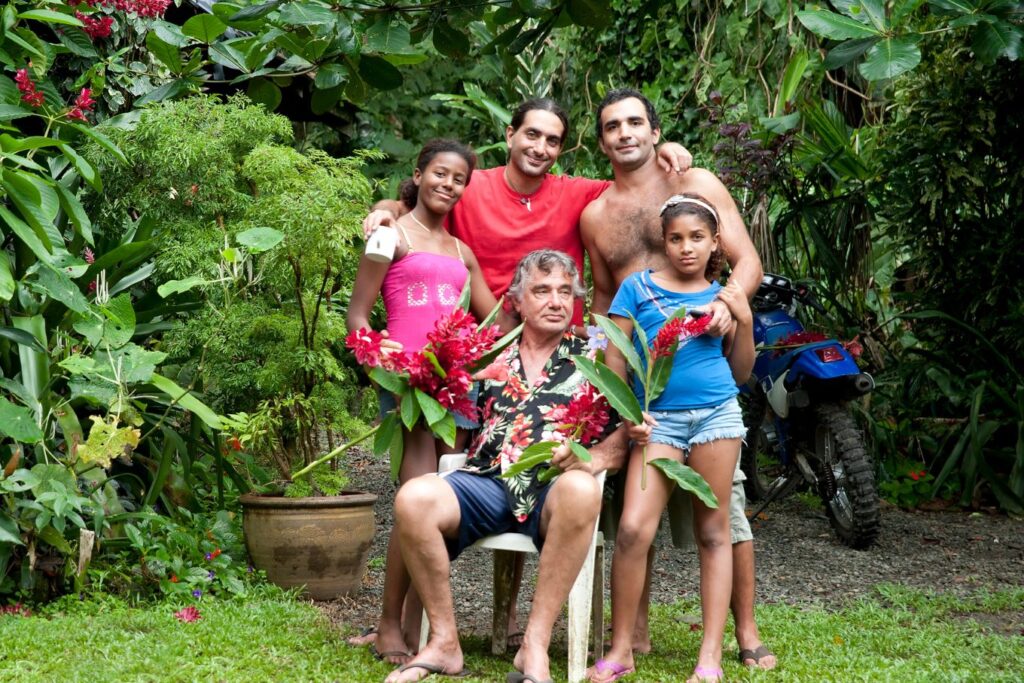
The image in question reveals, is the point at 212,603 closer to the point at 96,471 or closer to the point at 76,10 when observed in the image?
the point at 96,471

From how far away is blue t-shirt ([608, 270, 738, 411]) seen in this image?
3.45 metres

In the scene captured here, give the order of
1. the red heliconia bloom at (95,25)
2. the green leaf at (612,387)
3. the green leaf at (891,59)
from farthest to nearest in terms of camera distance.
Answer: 1. the red heliconia bloom at (95,25)
2. the green leaf at (612,387)
3. the green leaf at (891,59)

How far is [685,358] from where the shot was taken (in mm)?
3461

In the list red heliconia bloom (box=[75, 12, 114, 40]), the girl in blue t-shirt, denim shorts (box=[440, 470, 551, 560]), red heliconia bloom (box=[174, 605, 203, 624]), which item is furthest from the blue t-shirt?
red heliconia bloom (box=[75, 12, 114, 40])

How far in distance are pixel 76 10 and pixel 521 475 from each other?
2743mm

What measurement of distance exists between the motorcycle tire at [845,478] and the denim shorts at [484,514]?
2.43m

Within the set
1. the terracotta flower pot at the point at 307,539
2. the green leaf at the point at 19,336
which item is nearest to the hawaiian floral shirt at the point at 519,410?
the terracotta flower pot at the point at 307,539

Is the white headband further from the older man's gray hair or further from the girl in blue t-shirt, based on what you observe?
the older man's gray hair

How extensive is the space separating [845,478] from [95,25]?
383cm

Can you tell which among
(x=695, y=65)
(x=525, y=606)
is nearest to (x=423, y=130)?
(x=695, y=65)

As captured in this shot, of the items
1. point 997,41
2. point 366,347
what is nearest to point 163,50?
point 366,347

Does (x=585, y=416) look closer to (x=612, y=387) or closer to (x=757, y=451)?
(x=612, y=387)

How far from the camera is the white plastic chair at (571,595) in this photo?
11.0ft

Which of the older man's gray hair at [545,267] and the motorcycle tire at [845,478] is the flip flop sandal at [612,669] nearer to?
the older man's gray hair at [545,267]
